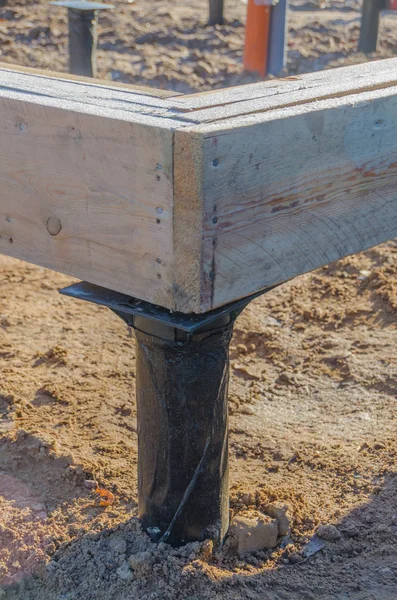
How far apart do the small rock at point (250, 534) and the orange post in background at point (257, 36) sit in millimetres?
6806

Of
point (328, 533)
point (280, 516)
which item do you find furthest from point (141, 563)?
point (328, 533)

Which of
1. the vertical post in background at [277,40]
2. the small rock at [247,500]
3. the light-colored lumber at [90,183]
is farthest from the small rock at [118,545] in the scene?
the vertical post in background at [277,40]

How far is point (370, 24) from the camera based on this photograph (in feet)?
31.4

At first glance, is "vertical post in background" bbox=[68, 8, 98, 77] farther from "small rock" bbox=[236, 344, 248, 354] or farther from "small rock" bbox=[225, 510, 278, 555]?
"small rock" bbox=[225, 510, 278, 555]

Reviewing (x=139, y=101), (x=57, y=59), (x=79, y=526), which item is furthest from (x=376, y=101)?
(x=57, y=59)

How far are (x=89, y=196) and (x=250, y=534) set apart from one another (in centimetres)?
129

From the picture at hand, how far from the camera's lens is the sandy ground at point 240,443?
267cm

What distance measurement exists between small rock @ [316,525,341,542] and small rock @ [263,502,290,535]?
0.38ft

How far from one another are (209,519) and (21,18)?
10.0 m

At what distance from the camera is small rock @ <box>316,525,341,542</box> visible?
2891 mm

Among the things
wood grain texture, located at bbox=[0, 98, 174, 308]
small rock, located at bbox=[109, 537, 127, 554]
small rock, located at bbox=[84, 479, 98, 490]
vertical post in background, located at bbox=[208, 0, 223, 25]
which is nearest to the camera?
wood grain texture, located at bbox=[0, 98, 174, 308]

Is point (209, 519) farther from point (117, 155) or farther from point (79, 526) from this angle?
point (117, 155)

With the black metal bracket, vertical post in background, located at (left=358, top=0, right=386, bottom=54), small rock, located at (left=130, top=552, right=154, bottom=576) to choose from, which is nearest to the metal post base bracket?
the black metal bracket

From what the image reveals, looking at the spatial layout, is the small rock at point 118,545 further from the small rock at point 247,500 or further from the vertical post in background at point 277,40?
the vertical post in background at point 277,40
